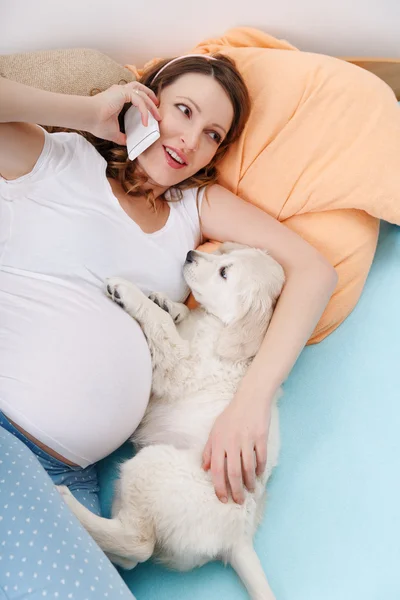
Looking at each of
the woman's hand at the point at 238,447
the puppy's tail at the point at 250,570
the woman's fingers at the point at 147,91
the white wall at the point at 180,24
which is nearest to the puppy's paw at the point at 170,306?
the woman's hand at the point at 238,447

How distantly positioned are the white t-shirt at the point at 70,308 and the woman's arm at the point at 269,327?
24 centimetres

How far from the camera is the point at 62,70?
160 centimetres

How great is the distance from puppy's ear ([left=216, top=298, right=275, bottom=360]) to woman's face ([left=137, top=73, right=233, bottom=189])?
0.45 m

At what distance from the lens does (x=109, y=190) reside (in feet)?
4.83

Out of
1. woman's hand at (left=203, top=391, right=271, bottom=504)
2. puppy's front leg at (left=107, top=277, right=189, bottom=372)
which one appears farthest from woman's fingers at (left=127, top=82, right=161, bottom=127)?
woman's hand at (left=203, top=391, right=271, bottom=504)

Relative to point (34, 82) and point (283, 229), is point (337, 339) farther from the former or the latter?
point (34, 82)

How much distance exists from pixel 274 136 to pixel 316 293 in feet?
A: 1.86

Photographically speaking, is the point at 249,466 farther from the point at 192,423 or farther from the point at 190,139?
the point at 190,139

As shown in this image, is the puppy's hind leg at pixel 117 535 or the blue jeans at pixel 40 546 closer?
the blue jeans at pixel 40 546

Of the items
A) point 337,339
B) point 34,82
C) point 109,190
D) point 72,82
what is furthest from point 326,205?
point 34,82

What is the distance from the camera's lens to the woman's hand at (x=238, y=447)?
124 cm

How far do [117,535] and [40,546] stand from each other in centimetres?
27

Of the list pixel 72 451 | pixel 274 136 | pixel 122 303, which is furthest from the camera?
pixel 274 136

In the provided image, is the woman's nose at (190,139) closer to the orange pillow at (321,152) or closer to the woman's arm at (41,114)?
the woman's arm at (41,114)
